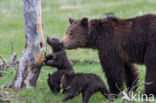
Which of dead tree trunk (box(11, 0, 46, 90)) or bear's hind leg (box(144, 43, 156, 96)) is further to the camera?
dead tree trunk (box(11, 0, 46, 90))

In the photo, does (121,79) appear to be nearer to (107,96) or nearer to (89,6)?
(107,96)

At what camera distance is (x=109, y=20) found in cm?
920

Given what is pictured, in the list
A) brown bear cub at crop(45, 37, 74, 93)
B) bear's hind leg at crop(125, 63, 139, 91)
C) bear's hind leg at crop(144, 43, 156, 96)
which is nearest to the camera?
bear's hind leg at crop(144, 43, 156, 96)

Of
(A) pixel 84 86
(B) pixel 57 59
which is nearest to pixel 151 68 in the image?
(A) pixel 84 86

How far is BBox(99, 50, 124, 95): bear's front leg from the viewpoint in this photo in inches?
344

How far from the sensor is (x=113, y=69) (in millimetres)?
8742

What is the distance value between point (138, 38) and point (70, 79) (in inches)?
73.3

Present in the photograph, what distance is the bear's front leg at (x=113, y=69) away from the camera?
873cm

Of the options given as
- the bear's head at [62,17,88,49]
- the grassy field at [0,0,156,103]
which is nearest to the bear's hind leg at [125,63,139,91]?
the grassy field at [0,0,156,103]

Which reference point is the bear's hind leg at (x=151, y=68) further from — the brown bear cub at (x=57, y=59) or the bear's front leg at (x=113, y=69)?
the brown bear cub at (x=57, y=59)

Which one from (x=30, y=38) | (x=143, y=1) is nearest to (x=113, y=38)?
(x=30, y=38)

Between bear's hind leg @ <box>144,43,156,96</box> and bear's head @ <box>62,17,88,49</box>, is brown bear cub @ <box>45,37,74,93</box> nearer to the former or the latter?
bear's head @ <box>62,17,88,49</box>

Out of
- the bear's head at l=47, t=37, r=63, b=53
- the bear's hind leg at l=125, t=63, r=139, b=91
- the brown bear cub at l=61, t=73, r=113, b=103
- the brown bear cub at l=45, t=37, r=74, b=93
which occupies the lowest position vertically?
the bear's hind leg at l=125, t=63, r=139, b=91

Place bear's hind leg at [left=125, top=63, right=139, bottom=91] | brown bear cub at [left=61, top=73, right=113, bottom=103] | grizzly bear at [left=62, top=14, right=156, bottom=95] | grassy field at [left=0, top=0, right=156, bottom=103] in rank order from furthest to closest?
grassy field at [left=0, top=0, right=156, bottom=103] < bear's hind leg at [left=125, top=63, right=139, bottom=91] < grizzly bear at [left=62, top=14, right=156, bottom=95] < brown bear cub at [left=61, top=73, right=113, bottom=103]
